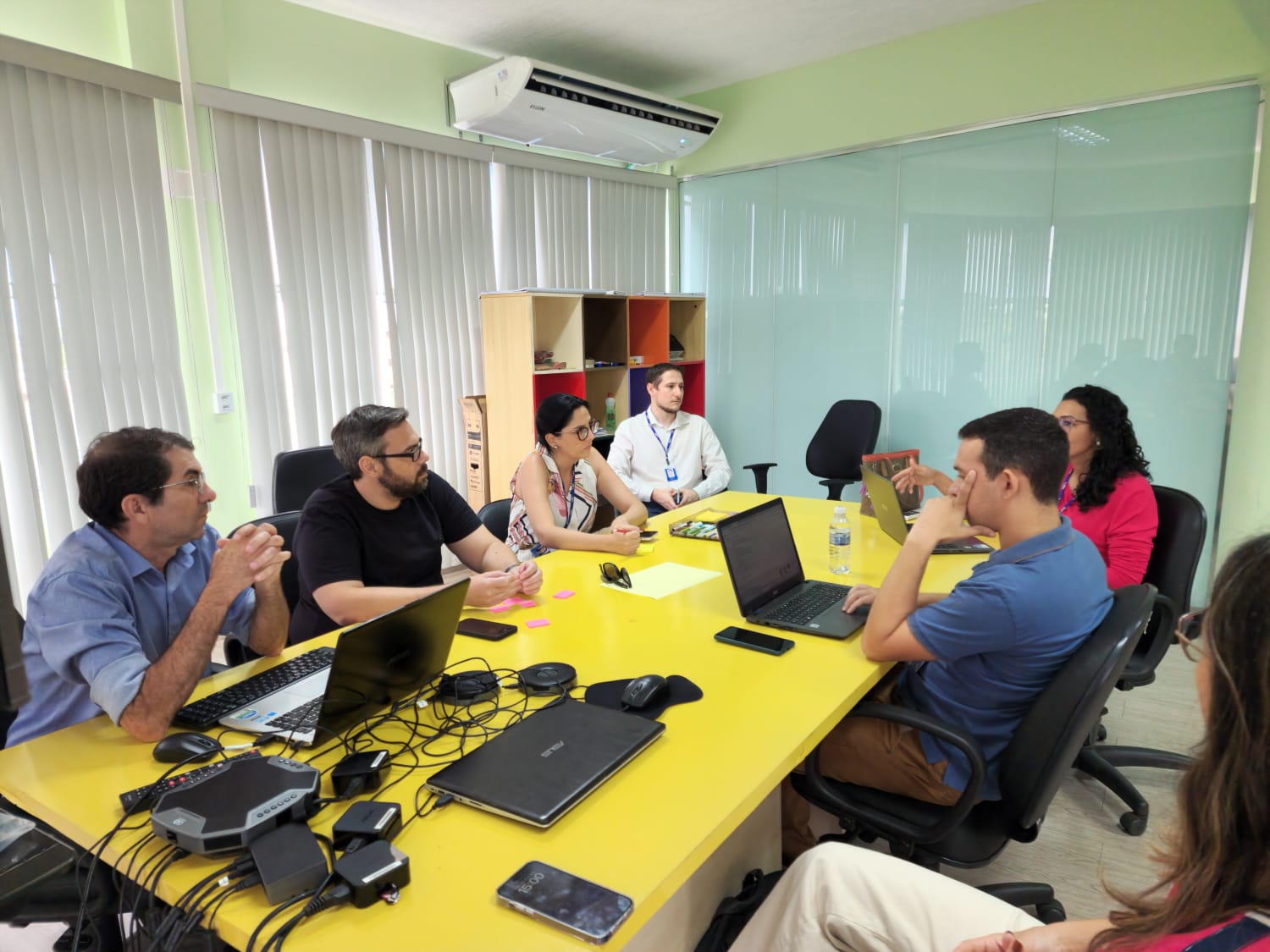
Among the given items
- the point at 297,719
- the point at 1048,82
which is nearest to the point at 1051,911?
the point at 297,719

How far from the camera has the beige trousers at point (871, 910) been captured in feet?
4.01

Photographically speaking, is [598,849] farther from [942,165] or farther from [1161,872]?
[942,165]

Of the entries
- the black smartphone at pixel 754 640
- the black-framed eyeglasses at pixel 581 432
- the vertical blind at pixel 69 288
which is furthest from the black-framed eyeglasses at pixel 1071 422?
the vertical blind at pixel 69 288

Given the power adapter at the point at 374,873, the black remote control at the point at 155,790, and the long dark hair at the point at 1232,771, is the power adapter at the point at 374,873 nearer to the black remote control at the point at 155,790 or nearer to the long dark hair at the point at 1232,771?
the black remote control at the point at 155,790

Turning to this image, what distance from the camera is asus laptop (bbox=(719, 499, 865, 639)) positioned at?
1947mm

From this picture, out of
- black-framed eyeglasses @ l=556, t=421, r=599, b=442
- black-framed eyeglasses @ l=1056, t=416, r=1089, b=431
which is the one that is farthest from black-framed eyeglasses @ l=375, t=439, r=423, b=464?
black-framed eyeglasses @ l=1056, t=416, r=1089, b=431

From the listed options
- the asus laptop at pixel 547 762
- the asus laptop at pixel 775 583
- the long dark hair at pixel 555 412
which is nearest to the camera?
the asus laptop at pixel 547 762

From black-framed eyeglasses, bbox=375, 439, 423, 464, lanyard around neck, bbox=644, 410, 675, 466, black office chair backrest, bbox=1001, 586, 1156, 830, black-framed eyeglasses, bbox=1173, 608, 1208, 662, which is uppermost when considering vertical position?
black-framed eyeglasses, bbox=375, 439, 423, 464

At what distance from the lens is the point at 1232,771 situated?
0.83 meters

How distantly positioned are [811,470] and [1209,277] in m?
2.20

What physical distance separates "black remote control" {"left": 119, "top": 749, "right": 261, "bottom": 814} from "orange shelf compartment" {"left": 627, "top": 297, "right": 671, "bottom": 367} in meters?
4.11

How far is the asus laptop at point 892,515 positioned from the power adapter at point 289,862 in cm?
205

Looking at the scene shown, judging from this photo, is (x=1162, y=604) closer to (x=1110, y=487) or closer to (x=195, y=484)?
(x=1110, y=487)

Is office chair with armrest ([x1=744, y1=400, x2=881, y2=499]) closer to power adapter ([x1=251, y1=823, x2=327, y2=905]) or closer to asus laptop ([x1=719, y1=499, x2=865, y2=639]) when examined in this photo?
asus laptop ([x1=719, y1=499, x2=865, y2=639])
